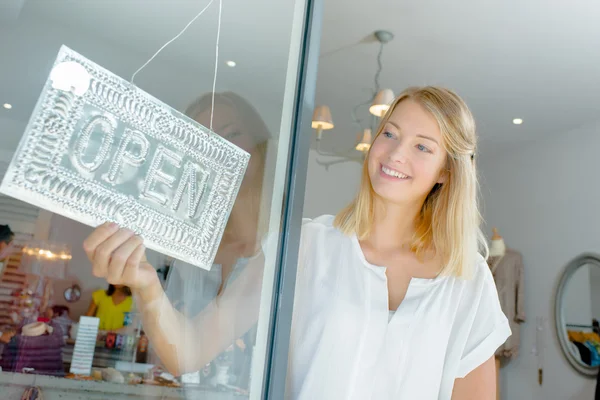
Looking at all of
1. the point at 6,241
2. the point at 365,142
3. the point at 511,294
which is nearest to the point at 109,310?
the point at 6,241

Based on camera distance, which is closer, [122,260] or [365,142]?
[122,260]

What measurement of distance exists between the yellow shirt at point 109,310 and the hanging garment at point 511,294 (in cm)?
414

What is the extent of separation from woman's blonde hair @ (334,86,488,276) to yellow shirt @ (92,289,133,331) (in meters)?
0.63

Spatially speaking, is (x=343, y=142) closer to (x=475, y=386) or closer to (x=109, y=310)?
(x=475, y=386)

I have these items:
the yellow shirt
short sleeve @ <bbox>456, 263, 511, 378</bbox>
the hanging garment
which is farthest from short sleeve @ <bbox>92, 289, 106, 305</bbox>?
the hanging garment

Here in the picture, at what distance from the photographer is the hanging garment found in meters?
4.29

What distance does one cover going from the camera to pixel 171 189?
552 mm

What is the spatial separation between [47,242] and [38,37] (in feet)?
0.52

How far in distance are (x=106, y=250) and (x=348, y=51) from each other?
3183mm

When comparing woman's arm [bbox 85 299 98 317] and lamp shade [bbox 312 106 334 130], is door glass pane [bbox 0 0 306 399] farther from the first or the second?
lamp shade [bbox 312 106 334 130]

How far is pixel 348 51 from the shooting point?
3.46 m

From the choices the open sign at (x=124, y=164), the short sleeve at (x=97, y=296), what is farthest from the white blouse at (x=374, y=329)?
the short sleeve at (x=97, y=296)

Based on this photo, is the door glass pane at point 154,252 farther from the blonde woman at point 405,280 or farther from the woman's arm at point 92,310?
the blonde woman at point 405,280

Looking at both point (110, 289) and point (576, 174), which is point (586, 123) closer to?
point (576, 174)
